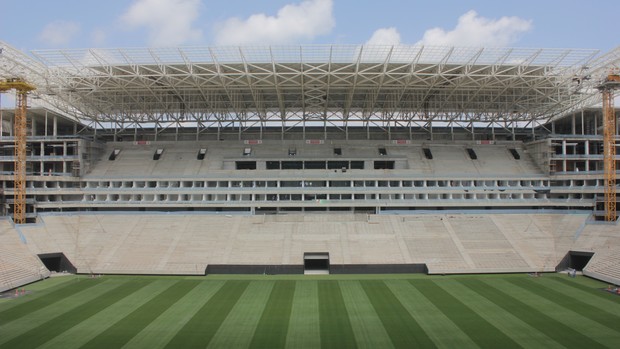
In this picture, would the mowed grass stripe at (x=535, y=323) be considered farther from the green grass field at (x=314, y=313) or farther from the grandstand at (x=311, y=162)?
the grandstand at (x=311, y=162)

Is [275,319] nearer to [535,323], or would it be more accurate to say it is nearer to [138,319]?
Result: [138,319]

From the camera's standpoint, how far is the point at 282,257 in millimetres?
40562

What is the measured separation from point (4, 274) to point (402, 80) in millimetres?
39576

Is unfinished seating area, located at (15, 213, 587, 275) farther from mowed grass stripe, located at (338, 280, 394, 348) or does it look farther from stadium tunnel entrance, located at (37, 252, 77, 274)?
mowed grass stripe, located at (338, 280, 394, 348)

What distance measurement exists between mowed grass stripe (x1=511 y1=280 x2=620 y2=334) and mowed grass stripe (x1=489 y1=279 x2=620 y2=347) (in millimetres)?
446

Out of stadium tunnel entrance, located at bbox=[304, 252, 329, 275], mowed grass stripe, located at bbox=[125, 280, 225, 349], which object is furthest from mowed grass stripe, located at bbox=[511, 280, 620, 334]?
mowed grass stripe, located at bbox=[125, 280, 225, 349]

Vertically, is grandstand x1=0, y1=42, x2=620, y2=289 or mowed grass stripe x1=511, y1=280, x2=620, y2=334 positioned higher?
grandstand x1=0, y1=42, x2=620, y2=289

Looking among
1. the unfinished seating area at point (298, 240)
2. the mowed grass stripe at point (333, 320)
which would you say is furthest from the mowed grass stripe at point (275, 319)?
the unfinished seating area at point (298, 240)

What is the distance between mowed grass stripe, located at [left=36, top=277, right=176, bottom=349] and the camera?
22.3 m

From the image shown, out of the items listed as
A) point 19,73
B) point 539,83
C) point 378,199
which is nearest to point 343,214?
point 378,199

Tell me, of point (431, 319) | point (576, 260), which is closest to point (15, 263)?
point (431, 319)

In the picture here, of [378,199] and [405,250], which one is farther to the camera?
[378,199]

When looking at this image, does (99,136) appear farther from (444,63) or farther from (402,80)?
(444,63)

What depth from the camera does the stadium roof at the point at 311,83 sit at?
42531 millimetres
